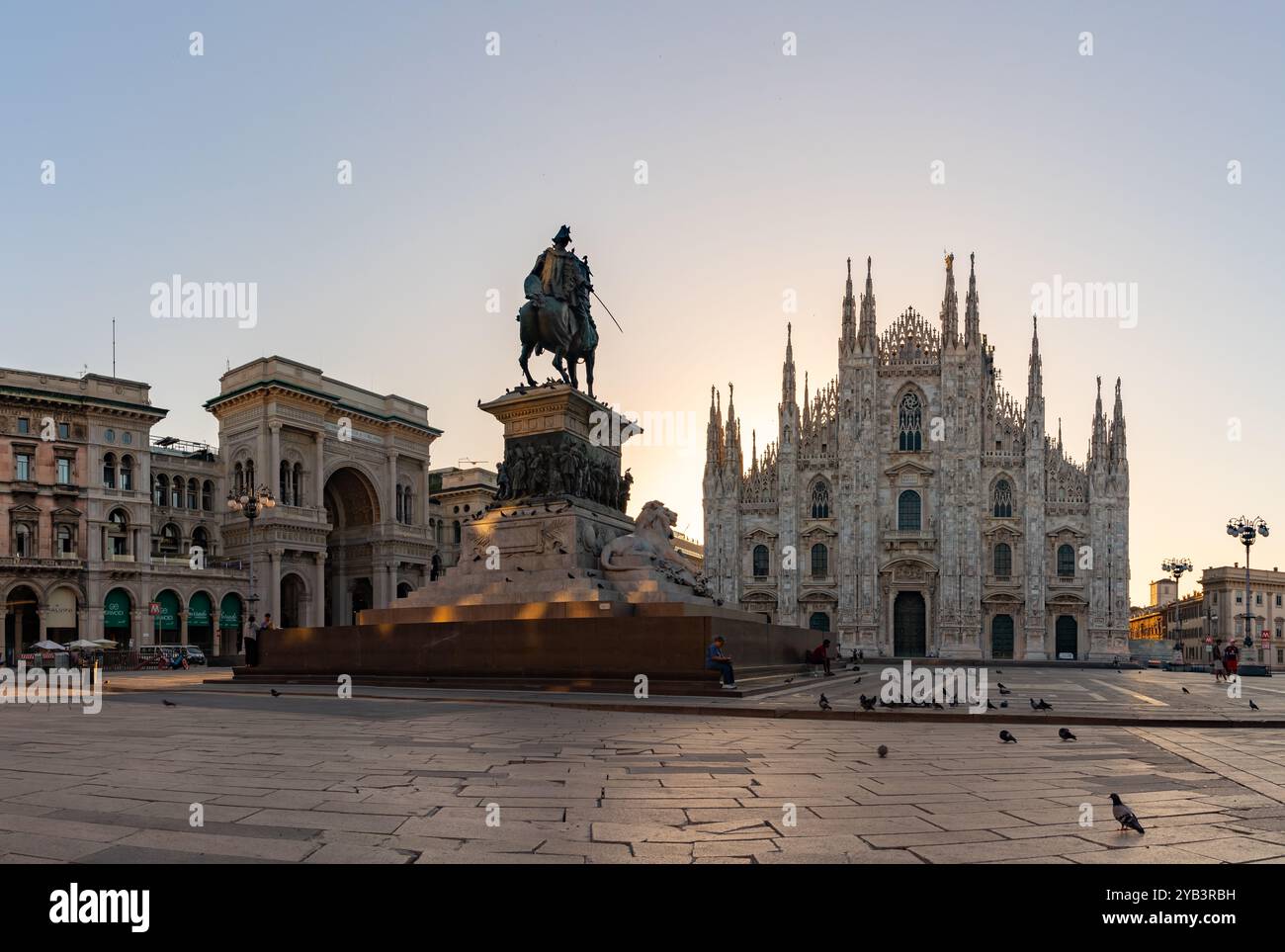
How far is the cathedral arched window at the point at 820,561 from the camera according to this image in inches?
2608

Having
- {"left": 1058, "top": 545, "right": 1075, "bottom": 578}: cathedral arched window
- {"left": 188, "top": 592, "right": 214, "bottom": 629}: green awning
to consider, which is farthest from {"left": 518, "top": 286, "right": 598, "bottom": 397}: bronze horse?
{"left": 1058, "top": 545, "right": 1075, "bottom": 578}: cathedral arched window

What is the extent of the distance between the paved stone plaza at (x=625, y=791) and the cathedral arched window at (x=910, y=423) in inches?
2133

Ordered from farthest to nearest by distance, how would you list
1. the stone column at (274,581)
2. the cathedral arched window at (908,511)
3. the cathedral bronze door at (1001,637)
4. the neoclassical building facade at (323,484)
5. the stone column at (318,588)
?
1. the cathedral arched window at (908,511)
2. the cathedral bronze door at (1001,637)
3. the stone column at (318,588)
4. the neoclassical building facade at (323,484)
5. the stone column at (274,581)

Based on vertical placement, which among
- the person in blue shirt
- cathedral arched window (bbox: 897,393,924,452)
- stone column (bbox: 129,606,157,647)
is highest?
cathedral arched window (bbox: 897,393,924,452)

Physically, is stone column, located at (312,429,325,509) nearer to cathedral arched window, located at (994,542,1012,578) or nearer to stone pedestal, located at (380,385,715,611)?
stone pedestal, located at (380,385,715,611)

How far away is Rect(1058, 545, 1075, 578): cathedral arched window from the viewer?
62031mm

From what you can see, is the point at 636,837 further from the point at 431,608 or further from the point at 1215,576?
the point at 1215,576

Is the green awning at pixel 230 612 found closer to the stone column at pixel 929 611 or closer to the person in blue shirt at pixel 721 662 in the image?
the stone column at pixel 929 611

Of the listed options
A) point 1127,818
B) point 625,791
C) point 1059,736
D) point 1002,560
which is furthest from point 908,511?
point 1127,818

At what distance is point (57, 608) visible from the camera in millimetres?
51500

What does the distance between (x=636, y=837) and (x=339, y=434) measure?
6185cm

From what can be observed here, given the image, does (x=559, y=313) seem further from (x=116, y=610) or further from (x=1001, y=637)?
(x=1001, y=637)

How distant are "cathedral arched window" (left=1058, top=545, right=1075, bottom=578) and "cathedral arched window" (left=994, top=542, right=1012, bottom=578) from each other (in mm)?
2936

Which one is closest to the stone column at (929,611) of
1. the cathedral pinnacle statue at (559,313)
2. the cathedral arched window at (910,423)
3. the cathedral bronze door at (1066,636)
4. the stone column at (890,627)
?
the stone column at (890,627)
